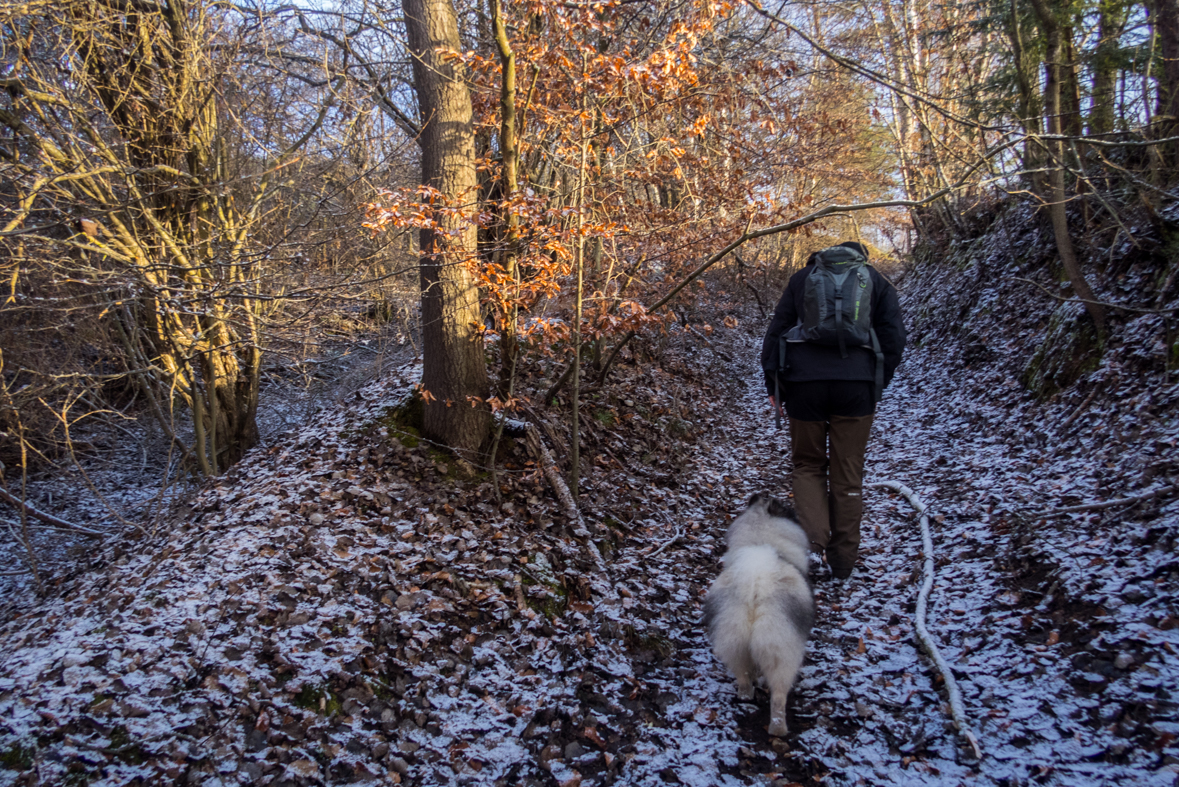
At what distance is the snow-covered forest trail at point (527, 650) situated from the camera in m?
2.83

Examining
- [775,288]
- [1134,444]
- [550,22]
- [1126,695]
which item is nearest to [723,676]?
[1126,695]

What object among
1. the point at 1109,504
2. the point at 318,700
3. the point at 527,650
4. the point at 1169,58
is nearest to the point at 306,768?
the point at 318,700

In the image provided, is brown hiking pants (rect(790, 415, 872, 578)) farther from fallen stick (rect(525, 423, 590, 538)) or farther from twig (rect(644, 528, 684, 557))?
fallen stick (rect(525, 423, 590, 538))

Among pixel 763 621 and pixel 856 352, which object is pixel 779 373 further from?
pixel 763 621

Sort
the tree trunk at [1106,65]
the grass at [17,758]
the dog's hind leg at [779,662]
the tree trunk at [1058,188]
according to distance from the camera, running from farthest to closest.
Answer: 1. the tree trunk at [1106,65]
2. the tree trunk at [1058,188]
3. the dog's hind leg at [779,662]
4. the grass at [17,758]

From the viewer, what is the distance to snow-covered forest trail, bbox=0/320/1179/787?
9.30 ft

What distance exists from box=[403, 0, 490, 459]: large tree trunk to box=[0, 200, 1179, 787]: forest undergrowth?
59 cm

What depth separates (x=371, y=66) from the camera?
7504mm

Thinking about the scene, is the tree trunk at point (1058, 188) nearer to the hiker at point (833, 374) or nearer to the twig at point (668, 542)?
the hiker at point (833, 374)

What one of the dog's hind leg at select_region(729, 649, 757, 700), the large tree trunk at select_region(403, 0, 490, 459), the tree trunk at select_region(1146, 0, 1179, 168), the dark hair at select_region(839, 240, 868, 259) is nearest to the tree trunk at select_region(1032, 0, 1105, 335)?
the tree trunk at select_region(1146, 0, 1179, 168)

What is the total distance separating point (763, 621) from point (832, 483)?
170 cm

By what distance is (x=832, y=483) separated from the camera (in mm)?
4461

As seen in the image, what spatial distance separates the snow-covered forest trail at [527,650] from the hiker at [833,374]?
2.01ft

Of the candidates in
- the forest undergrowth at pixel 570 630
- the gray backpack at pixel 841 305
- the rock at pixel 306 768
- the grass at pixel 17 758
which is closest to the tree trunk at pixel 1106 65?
the forest undergrowth at pixel 570 630
